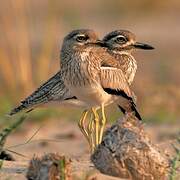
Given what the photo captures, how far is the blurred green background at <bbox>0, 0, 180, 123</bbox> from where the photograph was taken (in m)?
9.61

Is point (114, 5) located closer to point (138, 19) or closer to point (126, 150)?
point (138, 19)

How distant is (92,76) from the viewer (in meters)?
6.91

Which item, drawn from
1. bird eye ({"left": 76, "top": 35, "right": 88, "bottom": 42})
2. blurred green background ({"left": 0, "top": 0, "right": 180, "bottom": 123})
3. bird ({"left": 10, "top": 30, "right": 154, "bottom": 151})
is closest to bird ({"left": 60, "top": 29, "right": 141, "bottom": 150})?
bird eye ({"left": 76, "top": 35, "right": 88, "bottom": 42})

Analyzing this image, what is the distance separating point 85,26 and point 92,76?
38.7 feet

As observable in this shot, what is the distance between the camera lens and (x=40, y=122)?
9062 millimetres

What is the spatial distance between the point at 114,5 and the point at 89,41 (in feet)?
A: 46.0

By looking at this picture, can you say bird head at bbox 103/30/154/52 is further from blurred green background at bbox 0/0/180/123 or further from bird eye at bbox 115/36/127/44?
blurred green background at bbox 0/0/180/123

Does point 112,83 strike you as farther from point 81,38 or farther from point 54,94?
point 54,94

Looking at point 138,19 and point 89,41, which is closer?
point 89,41

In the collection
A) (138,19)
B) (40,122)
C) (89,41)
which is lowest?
(138,19)

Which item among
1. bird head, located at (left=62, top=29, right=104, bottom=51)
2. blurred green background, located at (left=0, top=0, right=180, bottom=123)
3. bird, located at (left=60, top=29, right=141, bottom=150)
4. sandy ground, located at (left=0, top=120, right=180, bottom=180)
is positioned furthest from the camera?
blurred green background, located at (left=0, top=0, right=180, bottom=123)

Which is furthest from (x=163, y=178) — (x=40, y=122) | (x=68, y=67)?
(x=40, y=122)

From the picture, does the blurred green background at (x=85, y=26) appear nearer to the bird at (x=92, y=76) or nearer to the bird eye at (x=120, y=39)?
the bird eye at (x=120, y=39)

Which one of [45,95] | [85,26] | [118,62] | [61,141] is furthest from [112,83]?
[85,26]
